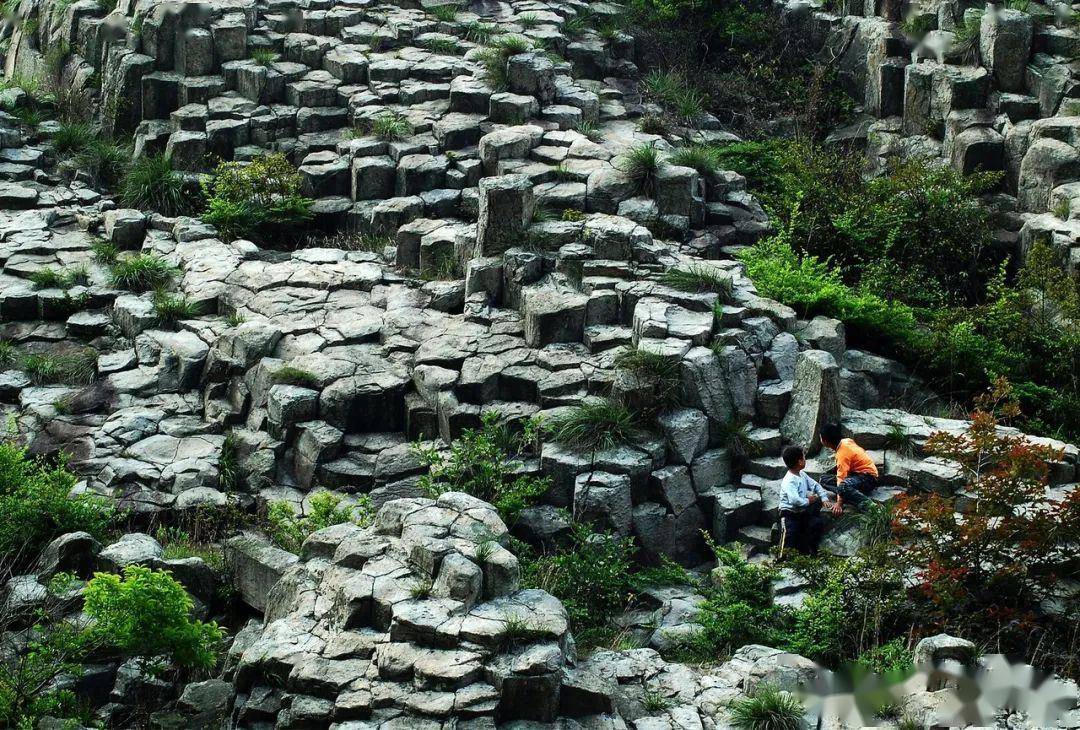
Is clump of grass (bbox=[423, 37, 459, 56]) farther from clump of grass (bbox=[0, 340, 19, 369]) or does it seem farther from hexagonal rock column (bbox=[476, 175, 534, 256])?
clump of grass (bbox=[0, 340, 19, 369])

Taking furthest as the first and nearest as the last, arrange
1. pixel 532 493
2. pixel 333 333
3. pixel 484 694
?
pixel 333 333, pixel 532 493, pixel 484 694

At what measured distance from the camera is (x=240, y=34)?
22734 mm

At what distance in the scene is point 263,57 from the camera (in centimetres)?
2248

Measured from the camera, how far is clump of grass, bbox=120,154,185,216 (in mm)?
20703

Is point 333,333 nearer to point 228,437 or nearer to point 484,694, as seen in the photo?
point 228,437

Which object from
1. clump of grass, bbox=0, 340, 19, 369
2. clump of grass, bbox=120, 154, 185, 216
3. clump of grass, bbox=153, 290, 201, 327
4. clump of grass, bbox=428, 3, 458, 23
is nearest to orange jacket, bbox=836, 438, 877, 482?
clump of grass, bbox=153, 290, 201, 327

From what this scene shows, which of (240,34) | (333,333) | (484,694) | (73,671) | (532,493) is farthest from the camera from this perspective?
(240,34)

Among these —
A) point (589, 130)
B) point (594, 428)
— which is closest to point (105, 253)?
point (589, 130)

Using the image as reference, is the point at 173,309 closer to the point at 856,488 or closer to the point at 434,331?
the point at 434,331

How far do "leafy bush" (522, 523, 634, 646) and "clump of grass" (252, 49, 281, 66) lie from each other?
38.2 feet

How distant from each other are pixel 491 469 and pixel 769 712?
15.2 feet

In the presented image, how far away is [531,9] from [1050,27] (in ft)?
28.4

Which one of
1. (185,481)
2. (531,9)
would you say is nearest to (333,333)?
(185,481)

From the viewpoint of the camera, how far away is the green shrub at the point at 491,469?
48.0 ft
